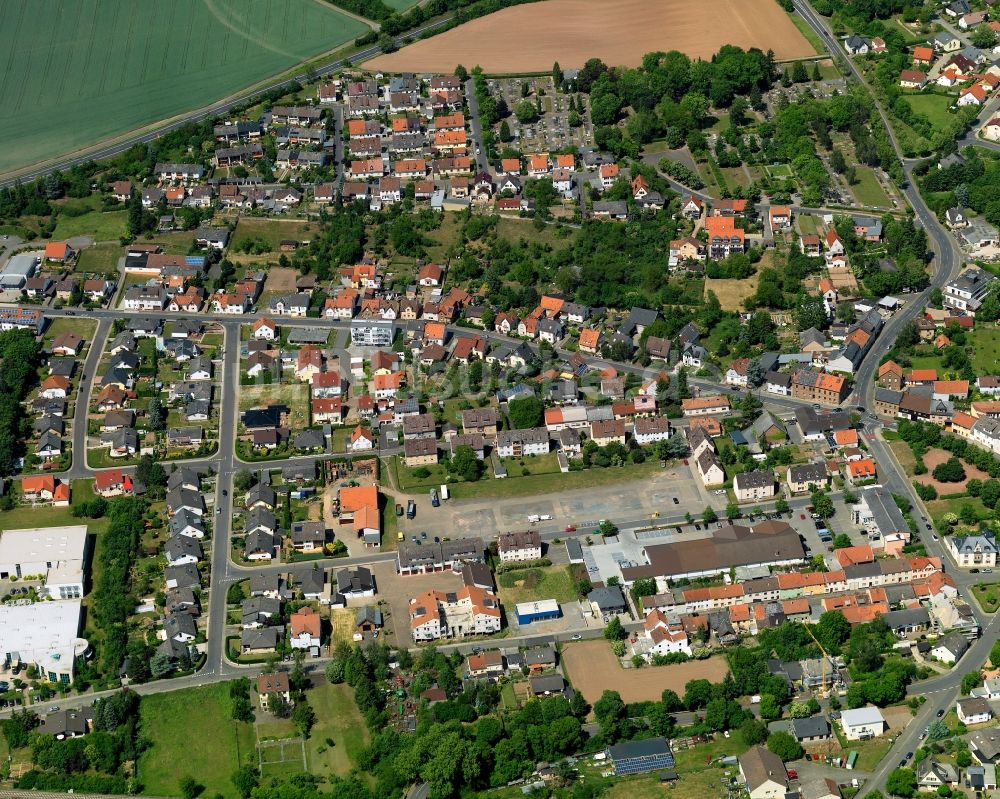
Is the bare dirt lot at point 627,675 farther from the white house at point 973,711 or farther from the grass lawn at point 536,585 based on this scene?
the white house at point 973,711

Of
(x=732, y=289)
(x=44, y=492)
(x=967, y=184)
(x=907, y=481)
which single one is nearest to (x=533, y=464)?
(x=907, y=481)

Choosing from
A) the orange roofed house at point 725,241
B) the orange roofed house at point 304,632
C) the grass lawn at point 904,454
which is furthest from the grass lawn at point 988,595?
the orange roofed house at point 725,241

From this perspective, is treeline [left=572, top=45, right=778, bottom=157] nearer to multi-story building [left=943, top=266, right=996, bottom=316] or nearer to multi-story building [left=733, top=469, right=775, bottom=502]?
multi-story building [left=943, top=266, right=996, bottom=316]

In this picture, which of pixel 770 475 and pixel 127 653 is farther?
pixel 770 475

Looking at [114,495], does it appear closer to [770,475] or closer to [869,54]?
[770,475]

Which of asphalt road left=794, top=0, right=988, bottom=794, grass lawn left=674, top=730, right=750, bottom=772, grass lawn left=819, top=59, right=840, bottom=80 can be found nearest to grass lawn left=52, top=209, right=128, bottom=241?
asphalt road left=794, top=0, right=988, bottom=794

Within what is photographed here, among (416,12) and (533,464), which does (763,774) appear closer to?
(533,464)

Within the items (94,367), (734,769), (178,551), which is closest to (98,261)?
(94,367)
